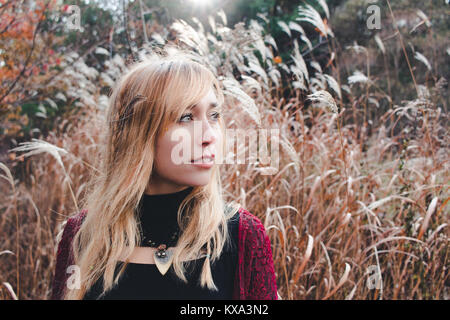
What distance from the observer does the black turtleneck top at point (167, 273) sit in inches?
37.2

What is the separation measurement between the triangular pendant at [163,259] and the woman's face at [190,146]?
0.67 feet

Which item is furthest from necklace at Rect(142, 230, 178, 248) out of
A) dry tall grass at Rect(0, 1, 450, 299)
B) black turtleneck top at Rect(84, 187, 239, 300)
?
dry tall grass at Rect(0, 1, 450, 299)

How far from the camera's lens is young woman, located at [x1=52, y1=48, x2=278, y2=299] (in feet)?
3.11

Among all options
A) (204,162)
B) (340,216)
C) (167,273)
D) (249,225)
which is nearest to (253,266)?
(249,225)

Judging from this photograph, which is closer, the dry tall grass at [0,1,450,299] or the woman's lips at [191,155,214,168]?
the woman's lips at [191,155,214,168]

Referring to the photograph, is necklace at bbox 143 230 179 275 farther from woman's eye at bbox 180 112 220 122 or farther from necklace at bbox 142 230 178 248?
woman's eye at bbox 180 112 220 122

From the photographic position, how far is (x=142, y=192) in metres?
1.01

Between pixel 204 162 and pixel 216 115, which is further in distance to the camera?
pixel 216 115

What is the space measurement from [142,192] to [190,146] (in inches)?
→ 8.9

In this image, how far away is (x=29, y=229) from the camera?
8.58 ft

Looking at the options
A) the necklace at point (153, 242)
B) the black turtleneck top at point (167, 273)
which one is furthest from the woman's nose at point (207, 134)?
the necklace at point (153, 242)

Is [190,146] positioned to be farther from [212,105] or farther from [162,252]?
[162,252]

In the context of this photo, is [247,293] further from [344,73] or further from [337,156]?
[344,73]
